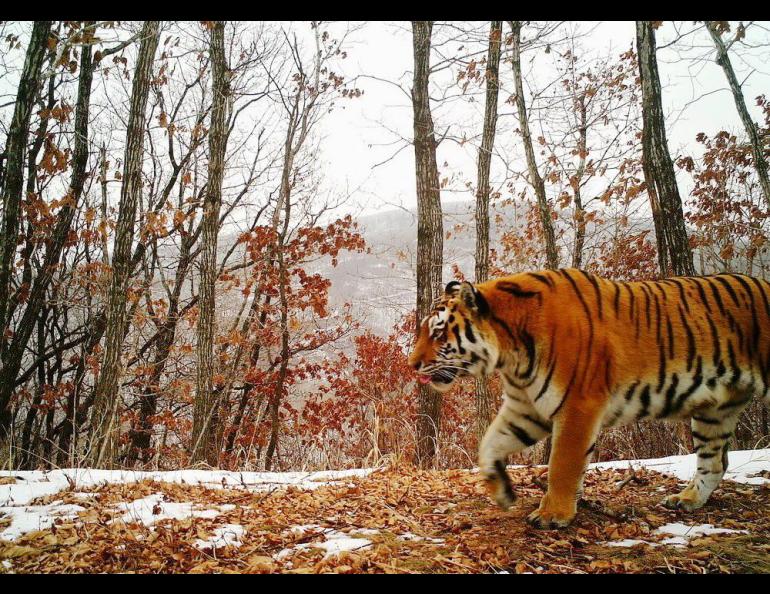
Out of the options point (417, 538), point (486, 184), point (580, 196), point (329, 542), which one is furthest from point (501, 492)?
point (580, 196)

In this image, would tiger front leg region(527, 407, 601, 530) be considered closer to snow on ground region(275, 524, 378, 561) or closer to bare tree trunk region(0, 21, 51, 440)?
snow on ground region(275, 524, 378, 561)

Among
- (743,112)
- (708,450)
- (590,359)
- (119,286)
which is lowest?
(708,450)

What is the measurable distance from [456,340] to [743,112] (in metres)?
8.82

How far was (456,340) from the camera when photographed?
11.4 feet

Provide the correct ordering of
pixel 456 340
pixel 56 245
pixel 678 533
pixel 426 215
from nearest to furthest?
pixel 678 533 < pixel 456 340 < pixel 426 215 < pixel 56 245

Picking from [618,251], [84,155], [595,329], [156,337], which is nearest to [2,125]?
[84,155]

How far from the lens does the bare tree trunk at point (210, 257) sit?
8852 mm

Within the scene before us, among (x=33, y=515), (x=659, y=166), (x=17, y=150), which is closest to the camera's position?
(x=33, y=515)

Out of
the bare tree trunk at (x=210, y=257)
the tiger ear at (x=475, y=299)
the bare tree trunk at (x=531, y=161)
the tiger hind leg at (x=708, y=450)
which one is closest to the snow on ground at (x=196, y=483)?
the tiger hind leg at (x=708, y=450)

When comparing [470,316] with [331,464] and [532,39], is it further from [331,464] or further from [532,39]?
[532,39]

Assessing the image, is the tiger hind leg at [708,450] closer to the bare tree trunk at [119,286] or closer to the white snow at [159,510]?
the white snow at [159,510]

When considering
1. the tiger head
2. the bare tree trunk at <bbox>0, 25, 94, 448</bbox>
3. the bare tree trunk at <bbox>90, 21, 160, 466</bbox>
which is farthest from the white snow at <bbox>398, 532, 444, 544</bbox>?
the bare tree trunk at <bbox>0, 25, 94, 448</bbox>

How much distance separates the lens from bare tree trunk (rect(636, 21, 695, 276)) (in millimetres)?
6281

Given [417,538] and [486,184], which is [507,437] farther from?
[486,184]
